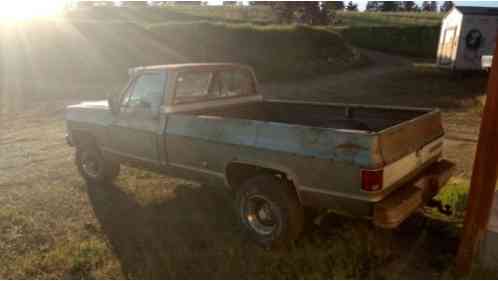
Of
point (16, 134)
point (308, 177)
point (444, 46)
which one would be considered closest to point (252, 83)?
point (308, 177)

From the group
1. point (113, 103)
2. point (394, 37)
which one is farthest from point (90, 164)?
point (394, 37)

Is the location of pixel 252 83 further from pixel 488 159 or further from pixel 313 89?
pixel 313 89

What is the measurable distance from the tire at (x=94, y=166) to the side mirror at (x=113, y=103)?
89 cm

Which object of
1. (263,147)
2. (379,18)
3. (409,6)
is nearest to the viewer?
(263,147)

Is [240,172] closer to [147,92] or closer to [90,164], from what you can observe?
[147,92]

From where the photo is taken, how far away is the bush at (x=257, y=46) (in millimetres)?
22503

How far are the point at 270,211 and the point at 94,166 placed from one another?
3444mm

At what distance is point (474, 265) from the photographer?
359 centimetres

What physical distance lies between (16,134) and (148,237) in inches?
299

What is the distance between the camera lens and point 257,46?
77.8 feet

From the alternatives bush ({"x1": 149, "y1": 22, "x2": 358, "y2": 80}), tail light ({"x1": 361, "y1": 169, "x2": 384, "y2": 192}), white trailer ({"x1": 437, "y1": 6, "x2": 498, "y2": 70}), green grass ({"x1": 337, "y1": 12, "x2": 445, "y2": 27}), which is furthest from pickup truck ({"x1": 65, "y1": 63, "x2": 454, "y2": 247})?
green grass ({"x1": 337, "y1": 12, "x2": 445, "y2": 27})

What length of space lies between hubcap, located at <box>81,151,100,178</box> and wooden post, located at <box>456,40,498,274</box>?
16.7 ft

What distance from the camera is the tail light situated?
322cm

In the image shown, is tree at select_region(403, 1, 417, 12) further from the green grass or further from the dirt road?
the dirt road
